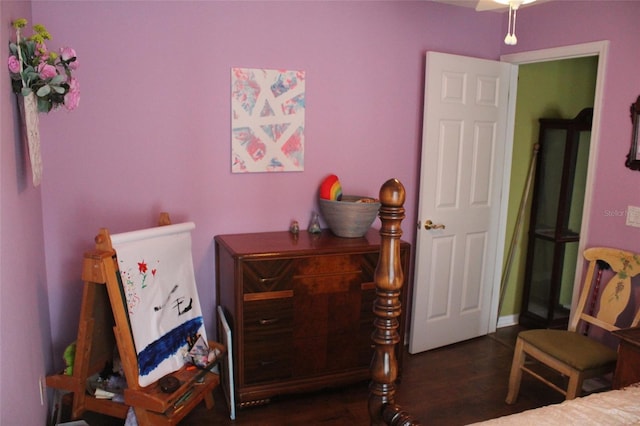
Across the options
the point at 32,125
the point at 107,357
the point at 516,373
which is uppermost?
the point at 32,125

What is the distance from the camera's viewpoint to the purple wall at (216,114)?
8.38 feet

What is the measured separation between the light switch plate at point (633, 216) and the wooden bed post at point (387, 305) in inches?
75.3

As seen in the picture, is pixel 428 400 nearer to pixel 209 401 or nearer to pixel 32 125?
pixel 209 401

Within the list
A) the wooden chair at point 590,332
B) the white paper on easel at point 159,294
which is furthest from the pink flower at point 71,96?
the wooden chair at point 590,332

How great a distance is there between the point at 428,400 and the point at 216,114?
2.07 meters

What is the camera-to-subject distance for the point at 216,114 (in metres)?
2.85

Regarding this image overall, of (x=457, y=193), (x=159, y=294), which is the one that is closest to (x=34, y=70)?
(x=159, y=294)

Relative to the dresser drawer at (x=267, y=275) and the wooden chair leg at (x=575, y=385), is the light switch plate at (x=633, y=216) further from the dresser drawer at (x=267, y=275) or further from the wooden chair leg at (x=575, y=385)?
the dresser drawer at (x=267, y=275)

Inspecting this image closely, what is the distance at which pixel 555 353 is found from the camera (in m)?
2.59

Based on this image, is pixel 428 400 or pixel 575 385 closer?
pixel 575 385

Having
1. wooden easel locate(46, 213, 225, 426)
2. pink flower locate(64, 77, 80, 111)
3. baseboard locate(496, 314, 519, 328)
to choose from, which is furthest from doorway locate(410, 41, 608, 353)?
pink flower locate(64, 77, 80, 111)

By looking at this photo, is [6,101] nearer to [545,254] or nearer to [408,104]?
[408,104]

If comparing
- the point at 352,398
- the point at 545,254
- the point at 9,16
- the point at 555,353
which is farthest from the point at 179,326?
the point at 545,254

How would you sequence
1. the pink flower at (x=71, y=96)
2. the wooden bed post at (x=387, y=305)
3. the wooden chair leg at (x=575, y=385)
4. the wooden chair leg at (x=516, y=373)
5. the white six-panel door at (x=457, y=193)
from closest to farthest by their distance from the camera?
the wooden bed post at (x=387, y=305), the pink flower at (x=71, y=96), the wooden chair leg at (x=575, y=385), the wooden chair leg at (x=516, y=373), the white six-panel door at (x=457, y=193)
